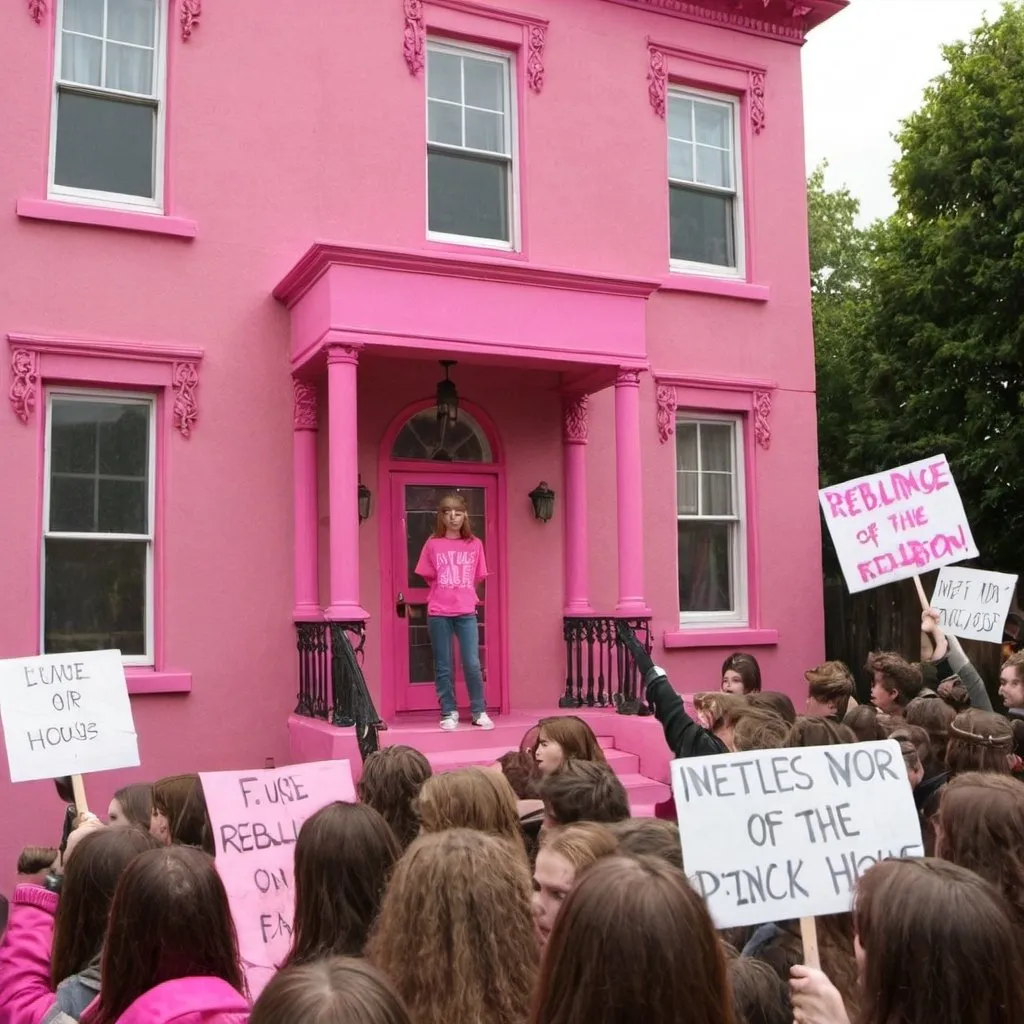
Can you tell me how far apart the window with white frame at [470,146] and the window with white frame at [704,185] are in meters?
1.84

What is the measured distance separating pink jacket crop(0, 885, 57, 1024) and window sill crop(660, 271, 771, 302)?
337 inches

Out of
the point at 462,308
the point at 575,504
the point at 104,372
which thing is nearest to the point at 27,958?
the point at 104,372

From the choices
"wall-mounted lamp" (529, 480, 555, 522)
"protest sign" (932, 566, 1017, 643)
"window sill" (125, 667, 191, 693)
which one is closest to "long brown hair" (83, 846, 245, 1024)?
"window sill" (125, 667, 191, 693)

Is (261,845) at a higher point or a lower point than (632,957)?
lower

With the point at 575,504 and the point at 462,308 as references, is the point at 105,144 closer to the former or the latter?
the point at 462,308

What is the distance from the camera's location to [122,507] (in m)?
9.04

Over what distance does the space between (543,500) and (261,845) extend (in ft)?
21.7

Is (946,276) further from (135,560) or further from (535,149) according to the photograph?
(135,560)

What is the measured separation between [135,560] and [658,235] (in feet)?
18.9

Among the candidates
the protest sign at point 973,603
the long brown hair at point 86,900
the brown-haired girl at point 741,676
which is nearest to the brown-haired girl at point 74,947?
the long brown hair at point 86,900

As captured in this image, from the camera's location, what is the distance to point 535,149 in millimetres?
10570

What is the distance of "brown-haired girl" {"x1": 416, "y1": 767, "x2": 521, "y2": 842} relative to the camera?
3.63 m

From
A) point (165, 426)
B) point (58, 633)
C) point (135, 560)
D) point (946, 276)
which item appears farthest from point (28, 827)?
point (946, 276)

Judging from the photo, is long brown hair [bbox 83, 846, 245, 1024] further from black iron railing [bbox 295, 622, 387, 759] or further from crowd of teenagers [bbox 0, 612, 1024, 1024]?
black iron railing [bbox 295, 622, 387, 759]
